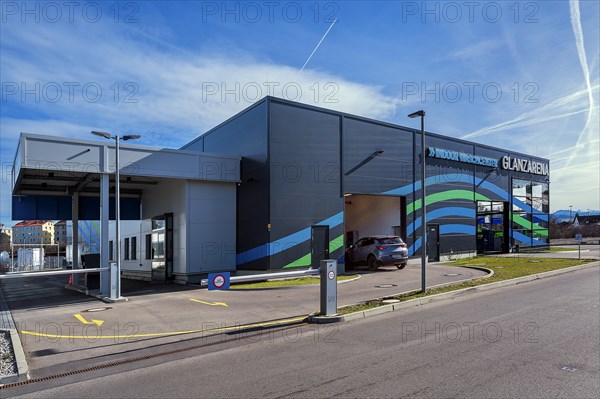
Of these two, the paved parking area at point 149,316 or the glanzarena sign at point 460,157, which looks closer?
the paved parking area at point 149,316

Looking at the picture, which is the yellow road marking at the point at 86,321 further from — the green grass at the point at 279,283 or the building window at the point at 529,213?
the building window at the point at 529,213

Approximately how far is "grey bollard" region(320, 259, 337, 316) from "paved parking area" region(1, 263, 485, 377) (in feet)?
3.28

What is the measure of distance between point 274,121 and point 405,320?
11277mm

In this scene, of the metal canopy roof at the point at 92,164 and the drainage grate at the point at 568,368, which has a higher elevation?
the metal canopy roof at the point at 92,164

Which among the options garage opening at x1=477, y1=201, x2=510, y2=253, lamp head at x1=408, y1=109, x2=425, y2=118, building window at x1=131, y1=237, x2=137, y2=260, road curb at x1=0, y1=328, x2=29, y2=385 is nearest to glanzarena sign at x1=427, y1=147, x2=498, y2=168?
garage opening at x1=477, y1=201, x2=510, y2=253

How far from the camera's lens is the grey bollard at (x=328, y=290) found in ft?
31.5

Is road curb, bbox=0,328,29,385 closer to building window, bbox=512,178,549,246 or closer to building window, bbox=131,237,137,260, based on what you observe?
building window, bbox=131,237,137,260

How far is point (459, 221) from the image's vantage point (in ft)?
91.3

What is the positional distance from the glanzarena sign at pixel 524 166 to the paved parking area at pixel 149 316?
59.0 feet

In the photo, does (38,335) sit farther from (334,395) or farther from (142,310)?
(334,395)

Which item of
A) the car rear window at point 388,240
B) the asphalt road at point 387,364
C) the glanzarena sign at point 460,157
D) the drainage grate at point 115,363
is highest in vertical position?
the glanzarena sign at point 460,157

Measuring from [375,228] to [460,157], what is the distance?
24.5 feet

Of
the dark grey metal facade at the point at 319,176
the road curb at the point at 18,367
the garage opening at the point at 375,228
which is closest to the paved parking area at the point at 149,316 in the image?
the road curb at the point at 18,367

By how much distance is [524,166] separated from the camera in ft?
112
